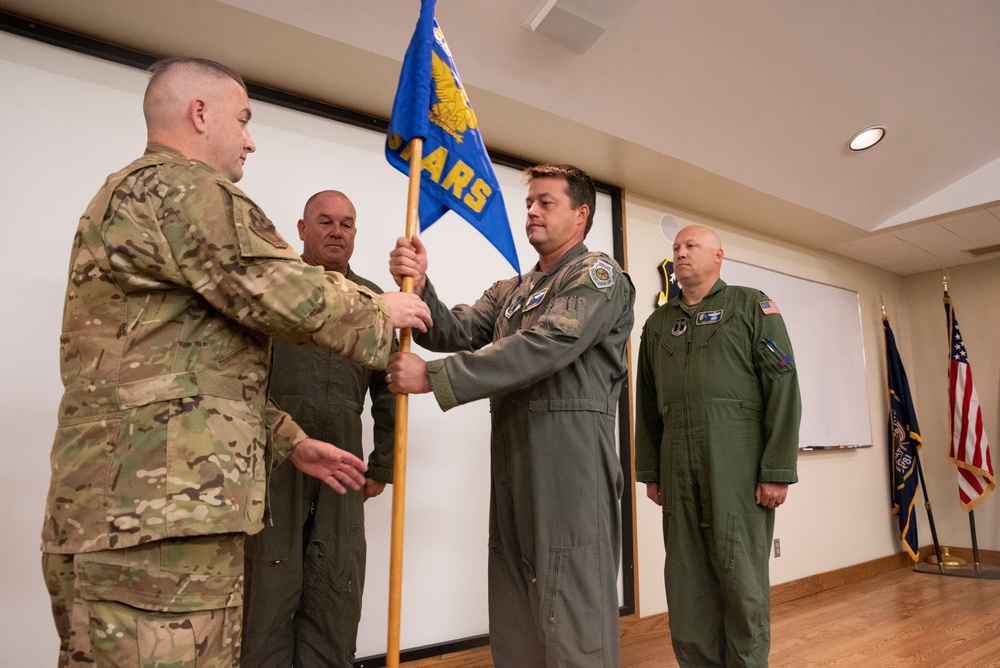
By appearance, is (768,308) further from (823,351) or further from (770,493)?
(823,351)

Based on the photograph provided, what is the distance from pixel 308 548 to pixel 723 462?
1292 millimetres

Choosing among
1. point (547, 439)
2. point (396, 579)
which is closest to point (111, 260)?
point (396, 579)

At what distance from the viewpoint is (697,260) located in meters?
2.38

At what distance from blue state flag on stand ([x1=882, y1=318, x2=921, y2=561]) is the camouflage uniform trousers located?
5121mm

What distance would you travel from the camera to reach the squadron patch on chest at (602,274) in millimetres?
1678

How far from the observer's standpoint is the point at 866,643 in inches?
118

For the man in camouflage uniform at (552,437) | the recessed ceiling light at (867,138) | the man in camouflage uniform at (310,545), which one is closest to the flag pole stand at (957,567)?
the recessed ceiling light at (867,138)

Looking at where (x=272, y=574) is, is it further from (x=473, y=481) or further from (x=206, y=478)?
(x=473, y=481)

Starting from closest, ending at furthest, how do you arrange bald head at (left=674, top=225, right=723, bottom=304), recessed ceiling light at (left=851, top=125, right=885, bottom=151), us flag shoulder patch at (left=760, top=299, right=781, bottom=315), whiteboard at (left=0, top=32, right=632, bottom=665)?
whiteboard at (left=0, top=32, right=632, bottom=665)
us flag shoulder patch at (left=760, top=299, right=781, bottom=315)
bald head at (left=674, top=225, right=723, bottom=304)
recessed ceiling light at (left=851, top=125, right=885, bottom=151)

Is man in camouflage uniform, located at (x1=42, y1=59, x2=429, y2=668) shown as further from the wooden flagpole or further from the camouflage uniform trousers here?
the wooden flagpole

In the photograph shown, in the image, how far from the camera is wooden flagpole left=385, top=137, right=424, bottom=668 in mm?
1313

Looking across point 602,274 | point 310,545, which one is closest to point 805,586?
point 602,274

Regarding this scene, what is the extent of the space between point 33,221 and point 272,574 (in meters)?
1.33

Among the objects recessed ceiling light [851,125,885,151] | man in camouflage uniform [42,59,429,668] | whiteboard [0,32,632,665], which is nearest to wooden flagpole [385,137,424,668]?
man in camouflage uniform [42,59,429,668]
